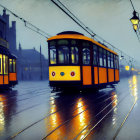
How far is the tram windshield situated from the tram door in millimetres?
461

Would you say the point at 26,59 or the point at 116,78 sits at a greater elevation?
the point at 26,59

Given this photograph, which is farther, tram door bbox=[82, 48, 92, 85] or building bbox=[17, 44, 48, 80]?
building bbox=[17, 44, 48, 80]

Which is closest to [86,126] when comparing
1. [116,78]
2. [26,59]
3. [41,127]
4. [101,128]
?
[101,128]

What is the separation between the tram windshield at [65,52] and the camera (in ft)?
43.0

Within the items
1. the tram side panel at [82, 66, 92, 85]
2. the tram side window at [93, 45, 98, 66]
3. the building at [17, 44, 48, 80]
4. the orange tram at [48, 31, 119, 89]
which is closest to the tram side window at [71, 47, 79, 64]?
the orange tram at [48, 31, 119, 89]

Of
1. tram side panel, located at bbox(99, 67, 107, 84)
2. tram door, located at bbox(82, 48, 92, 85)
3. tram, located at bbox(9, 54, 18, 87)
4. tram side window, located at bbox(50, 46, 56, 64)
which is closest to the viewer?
tram side window, located at bbox(50, 46, 56, 64)

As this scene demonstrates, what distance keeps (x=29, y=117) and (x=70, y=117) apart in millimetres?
1175

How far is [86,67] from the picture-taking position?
13.6 metres

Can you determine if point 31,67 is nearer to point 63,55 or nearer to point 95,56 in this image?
point 95,56

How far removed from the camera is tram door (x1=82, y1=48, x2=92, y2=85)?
528 inches

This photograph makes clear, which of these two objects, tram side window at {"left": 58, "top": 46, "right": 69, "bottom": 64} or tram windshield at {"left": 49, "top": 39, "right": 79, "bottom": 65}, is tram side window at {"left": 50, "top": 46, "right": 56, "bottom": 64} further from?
tram side window at {"left": 58, "top": 46, "right": 69, "bottom": 64}

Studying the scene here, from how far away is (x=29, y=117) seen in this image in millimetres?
6625

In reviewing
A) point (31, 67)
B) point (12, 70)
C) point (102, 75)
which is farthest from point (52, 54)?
point (31, 67)

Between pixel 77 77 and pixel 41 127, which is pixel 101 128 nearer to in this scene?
pixel 41 127
